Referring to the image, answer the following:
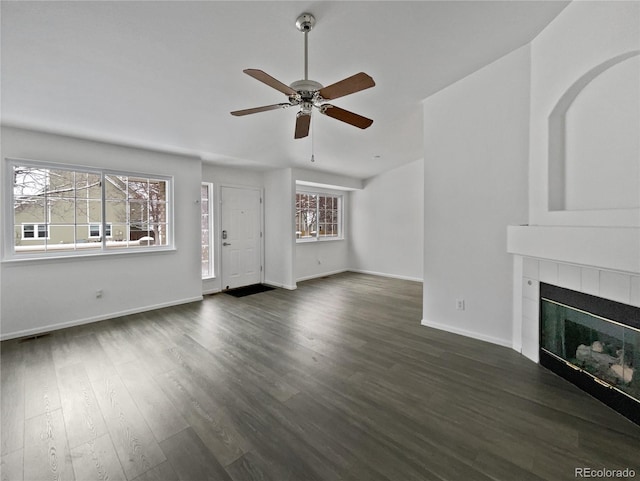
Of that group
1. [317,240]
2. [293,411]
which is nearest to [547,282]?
[293,411]

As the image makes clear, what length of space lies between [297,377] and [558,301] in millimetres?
2295

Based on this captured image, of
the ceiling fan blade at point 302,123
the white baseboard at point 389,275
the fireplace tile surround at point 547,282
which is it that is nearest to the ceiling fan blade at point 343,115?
the ceiling fan blade at point 302,123

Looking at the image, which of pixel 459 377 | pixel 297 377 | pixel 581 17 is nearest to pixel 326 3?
pixel 581 17

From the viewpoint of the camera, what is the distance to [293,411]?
6.22ft

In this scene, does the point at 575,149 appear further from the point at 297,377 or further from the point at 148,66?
the point at 148,66

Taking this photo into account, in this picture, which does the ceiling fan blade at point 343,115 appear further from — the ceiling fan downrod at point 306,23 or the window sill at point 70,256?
the window sill at point 70,256

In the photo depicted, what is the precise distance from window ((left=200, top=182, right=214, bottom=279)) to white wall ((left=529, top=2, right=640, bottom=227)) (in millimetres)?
4782

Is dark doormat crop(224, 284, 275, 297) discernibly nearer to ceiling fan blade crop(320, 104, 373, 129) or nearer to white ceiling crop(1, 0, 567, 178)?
white ceiling crop(1, 0, 567, 178)

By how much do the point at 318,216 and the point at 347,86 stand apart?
5034 millimetres

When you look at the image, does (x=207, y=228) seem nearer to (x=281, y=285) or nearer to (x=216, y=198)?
(x=216, y=198)

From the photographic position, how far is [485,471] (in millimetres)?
1407

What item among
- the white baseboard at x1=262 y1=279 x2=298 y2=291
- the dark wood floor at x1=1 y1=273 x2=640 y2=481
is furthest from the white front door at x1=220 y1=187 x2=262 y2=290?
the dark wood floor at x1=1 y1=273 x2=640 y2=481

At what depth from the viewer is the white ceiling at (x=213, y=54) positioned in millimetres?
1864

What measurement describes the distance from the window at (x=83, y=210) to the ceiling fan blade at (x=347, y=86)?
3.48 meters
